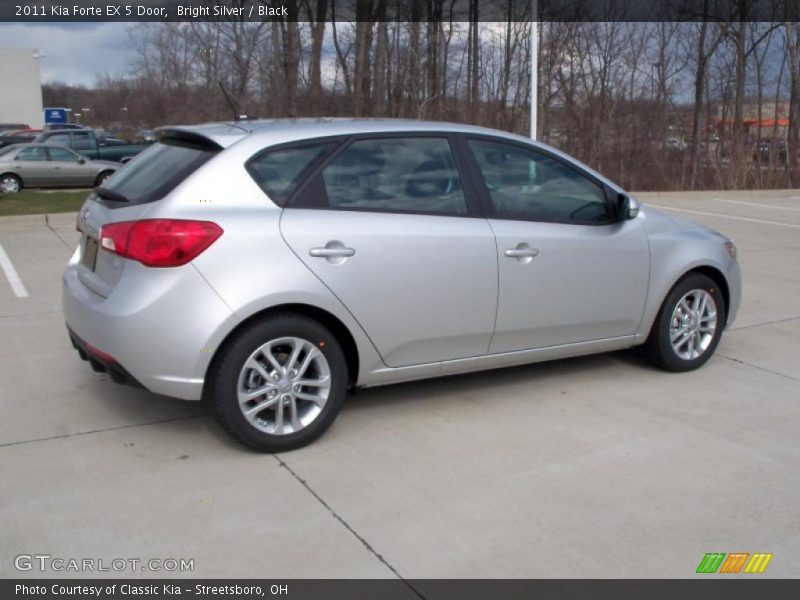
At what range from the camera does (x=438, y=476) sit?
4.23 m

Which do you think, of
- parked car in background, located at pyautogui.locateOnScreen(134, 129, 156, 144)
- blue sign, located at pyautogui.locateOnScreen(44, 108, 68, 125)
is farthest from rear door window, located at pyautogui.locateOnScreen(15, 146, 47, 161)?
blue sign, located at pyautogui.locateOnScreen(44, 108, 68, 125)

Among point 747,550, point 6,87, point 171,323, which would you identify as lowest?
point 747,550

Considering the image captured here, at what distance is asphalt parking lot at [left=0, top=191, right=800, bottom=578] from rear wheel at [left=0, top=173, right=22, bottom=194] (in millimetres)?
15227

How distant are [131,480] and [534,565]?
1935 millimetres

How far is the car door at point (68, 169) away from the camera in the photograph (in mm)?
20578

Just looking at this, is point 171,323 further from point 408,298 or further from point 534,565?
point 534,565

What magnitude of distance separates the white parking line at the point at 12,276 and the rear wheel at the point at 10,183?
35.5 ft

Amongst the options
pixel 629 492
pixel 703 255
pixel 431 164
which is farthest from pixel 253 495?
pixel 703 255

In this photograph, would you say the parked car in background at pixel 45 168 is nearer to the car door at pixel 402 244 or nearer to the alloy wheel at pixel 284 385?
the car door at pixel 402 244

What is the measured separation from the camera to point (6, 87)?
64.5 meters

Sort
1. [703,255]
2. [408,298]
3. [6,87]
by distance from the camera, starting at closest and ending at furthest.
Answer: [408,298], [703,255], [6,87]

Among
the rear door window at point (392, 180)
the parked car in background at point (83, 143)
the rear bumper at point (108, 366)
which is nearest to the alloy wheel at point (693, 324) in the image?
the rear door window at point (392, 180)

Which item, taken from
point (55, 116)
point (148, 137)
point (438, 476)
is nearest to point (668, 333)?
point (438, 476)
